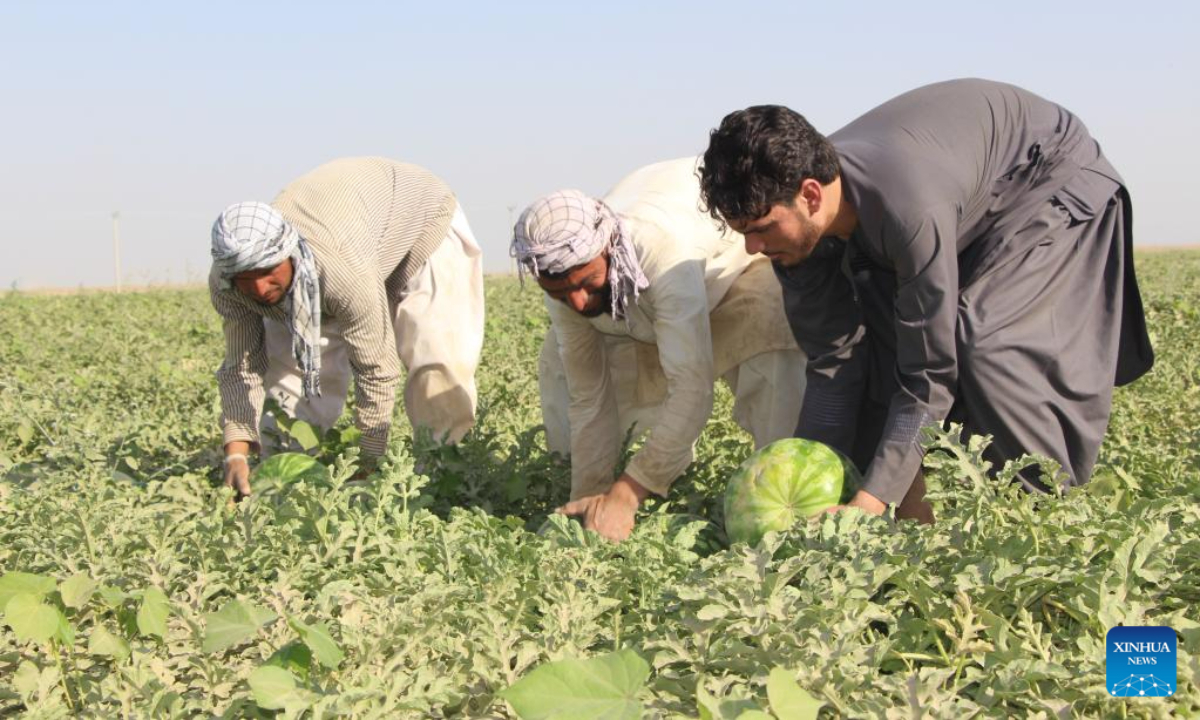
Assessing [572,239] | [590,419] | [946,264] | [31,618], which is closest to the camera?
[31,618]

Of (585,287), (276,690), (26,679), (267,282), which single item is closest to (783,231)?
(585,287)

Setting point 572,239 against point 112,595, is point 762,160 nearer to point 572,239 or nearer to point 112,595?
point 572,239

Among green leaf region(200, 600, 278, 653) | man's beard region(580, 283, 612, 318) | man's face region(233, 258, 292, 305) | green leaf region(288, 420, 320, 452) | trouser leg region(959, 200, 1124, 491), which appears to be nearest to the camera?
green leaf region(200, 600, 278, 653)

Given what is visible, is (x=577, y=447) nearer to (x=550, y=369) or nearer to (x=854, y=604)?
(x=550, y=369)

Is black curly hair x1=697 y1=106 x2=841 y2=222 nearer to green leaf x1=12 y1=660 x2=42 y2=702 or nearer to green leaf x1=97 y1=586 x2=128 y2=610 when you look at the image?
green leaf x1=97 y1=586 x2=128 y2=610

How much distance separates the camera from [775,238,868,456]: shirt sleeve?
352cm

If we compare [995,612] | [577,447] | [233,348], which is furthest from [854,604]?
[233,348]

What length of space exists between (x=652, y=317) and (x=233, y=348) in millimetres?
1564

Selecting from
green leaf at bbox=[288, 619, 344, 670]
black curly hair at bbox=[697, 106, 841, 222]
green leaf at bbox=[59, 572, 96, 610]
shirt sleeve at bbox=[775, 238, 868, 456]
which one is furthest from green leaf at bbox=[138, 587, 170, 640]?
shirt sleeve at bbox=[775, 238, 868, 456]

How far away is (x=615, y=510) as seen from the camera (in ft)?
11.5

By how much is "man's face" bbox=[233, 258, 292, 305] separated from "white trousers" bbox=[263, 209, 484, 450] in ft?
2.36

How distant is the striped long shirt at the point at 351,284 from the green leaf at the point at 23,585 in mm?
1483

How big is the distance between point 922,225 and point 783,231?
33 centimetres

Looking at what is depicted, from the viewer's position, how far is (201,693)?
2.60 m
